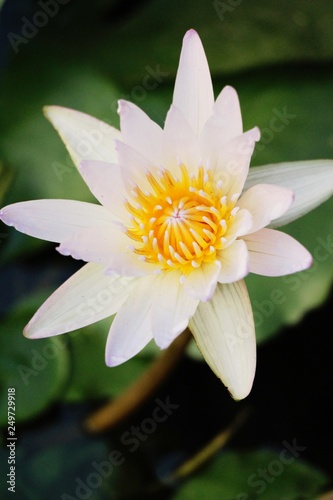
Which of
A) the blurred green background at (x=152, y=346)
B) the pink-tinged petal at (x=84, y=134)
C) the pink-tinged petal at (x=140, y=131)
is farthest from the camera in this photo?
the blurred green background at (x=152, y=346)

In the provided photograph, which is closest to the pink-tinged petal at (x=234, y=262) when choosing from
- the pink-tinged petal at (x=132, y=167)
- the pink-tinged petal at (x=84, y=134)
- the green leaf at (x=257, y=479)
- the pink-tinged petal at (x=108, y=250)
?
the pink-tinged petal at (x=108, y=250)

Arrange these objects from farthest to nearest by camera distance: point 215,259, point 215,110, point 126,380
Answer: point 126,380 < point 215,259 < point 215,110

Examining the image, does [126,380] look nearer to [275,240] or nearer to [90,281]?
[90,281]

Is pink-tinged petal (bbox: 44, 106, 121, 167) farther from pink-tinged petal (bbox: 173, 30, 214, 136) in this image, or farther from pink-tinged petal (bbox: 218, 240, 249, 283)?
pink-tinged petal (bbox: 218, 240, 249, 283)

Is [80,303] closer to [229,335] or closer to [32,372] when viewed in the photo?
[229,335]

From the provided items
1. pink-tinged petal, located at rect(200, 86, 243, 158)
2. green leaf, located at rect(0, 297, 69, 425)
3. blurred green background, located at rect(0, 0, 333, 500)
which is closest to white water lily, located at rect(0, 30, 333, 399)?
→ pink-tinged petal, located at rect(200, 86, 243, 158)

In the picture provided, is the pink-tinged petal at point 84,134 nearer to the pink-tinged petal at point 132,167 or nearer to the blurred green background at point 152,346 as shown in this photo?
the pink-tinged petal at point 132,167

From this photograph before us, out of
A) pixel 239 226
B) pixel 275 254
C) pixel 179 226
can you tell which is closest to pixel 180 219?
pixel 179 226

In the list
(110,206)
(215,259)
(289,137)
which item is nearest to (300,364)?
(289,137)
